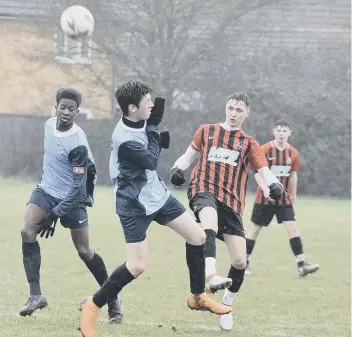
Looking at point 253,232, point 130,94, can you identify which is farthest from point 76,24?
point 130,94

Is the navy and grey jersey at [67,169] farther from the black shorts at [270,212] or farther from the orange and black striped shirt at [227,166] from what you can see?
the black shorts at [270,212]

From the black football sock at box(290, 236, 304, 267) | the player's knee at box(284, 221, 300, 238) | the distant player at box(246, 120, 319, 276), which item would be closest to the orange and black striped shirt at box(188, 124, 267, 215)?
the distant player at box(246, 120, 319, 276)

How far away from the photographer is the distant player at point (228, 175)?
8328 millimetres

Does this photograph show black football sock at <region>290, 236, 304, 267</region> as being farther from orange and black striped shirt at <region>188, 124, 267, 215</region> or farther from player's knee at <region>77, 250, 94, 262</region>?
player's knee at <region>77, 250, 94, 262</region>

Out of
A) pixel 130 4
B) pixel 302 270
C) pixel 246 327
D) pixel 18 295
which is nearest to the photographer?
pixel 246 327

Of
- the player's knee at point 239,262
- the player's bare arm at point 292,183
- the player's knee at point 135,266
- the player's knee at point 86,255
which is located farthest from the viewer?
the player's bare arm at point 292,183

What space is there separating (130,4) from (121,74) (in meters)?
2.22

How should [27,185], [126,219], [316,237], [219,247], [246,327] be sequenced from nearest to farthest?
[126,219] → [246,327] → [219,247] → [316,237] → [27,185]

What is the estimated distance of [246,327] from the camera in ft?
28.2

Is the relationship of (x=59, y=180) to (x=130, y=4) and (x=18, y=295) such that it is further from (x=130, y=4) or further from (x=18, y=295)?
(x=130, y=4)

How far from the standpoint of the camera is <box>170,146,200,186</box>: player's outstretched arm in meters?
8.05

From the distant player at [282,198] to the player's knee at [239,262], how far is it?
4.32m

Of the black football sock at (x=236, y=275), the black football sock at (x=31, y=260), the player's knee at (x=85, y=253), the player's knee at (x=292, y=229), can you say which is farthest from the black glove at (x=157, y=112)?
the player's knee at (x=292, y=229)

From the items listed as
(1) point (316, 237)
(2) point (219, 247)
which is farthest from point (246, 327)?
(1) point (316, 237)
